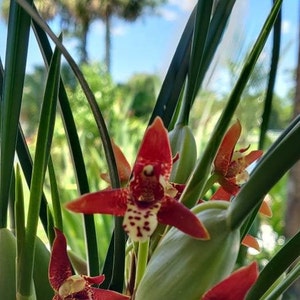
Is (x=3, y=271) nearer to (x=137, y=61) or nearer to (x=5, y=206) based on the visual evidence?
(x=5, y=206)

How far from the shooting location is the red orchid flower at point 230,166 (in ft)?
0.81

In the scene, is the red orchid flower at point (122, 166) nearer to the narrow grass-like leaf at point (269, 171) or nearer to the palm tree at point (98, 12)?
the narrow grass-like leaf at point (269, 171)

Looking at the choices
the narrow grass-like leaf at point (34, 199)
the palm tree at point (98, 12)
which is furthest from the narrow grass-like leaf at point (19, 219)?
the palm tree at point (98, 12)

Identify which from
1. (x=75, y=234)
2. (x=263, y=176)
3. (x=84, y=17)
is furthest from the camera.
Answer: (x=84, y=17)

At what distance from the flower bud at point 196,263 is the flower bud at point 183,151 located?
5cm

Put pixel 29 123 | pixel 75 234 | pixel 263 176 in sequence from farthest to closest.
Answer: pixel 29 123 → pixel 75 234 → pixel 263 176

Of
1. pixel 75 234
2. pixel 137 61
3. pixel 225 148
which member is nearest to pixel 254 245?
pixel 225 148

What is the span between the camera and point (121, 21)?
9078mm

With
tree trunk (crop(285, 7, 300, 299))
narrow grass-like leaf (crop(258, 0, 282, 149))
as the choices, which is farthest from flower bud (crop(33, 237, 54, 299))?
tree trunk (crop(285, 7, 300, 299))

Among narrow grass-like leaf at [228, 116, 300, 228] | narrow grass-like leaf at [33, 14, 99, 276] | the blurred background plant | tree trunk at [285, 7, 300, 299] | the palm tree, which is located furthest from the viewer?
the palm tree

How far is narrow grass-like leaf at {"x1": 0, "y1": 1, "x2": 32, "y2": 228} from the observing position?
21 centimetres

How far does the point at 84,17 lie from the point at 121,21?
27.0 inches

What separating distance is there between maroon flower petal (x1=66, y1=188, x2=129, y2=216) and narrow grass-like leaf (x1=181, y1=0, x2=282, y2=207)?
30 mm

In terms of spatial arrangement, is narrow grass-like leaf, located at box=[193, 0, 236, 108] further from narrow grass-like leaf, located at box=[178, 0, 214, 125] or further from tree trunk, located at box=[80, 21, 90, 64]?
tree trunk, located at box=[80, 21, 90, 64]
